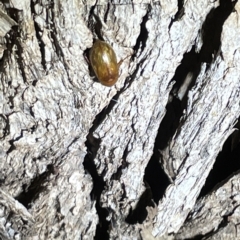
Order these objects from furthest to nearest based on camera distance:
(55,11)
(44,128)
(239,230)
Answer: (239,230) → (44,128) → (55,11)

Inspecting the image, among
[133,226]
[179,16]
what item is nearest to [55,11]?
[179,16]

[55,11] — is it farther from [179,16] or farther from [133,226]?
[133,226]

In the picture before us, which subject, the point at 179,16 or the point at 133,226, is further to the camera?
the point at 133,226

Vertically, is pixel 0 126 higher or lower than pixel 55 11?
lower

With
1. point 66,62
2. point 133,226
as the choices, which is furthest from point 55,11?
point 133,226

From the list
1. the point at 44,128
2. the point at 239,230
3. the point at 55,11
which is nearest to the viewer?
the point at 55,11

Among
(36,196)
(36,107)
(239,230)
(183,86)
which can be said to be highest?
(183,86)

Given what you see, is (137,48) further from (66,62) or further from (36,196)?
(36,196)
